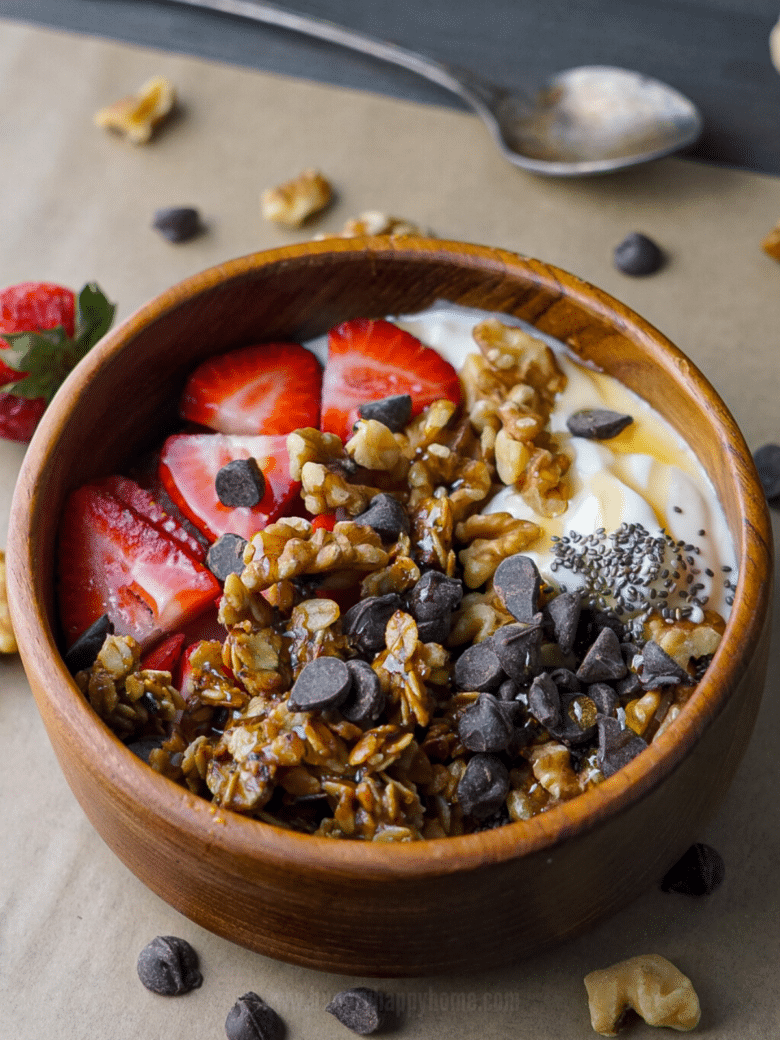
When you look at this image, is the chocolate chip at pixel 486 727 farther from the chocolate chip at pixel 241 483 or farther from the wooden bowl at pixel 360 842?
the chocolate chip at pixel 241 483

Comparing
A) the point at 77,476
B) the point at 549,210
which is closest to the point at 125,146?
the point at 549,210

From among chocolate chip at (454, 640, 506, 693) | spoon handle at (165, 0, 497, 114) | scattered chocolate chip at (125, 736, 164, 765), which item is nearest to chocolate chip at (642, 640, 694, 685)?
chocolate chip at (454, 640, 506, 693)

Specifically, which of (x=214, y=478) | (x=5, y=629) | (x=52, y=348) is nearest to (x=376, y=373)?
(x=214, y=478)

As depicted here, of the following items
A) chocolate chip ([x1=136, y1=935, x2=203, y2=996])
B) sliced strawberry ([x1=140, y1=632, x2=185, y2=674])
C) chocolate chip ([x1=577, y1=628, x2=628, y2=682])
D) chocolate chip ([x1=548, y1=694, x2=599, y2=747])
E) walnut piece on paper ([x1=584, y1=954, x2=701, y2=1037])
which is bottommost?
chocolate chip ([x1=136, y1=935, x2=203, y2=996])

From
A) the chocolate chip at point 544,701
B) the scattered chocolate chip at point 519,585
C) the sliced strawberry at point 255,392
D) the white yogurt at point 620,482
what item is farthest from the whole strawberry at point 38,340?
the chocolate chip at point 544,701

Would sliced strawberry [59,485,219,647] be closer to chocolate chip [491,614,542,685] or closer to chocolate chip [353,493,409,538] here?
chocolate chip [353,493,409,538]

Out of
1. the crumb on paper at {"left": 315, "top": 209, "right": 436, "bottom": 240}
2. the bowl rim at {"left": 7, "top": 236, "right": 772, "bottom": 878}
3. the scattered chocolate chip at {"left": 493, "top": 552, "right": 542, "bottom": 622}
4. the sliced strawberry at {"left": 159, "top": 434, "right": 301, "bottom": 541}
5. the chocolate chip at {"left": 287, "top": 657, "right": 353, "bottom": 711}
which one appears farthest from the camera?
the crumb on paper at {"left": 315, "top": 209, "right": 436, "bottom": 240}
